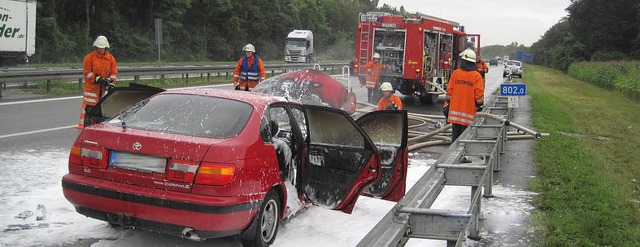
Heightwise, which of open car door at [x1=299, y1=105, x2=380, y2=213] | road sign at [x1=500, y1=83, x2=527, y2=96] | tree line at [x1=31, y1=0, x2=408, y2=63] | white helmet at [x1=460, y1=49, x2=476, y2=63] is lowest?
open car door at [x1=299, y1=105, x2=380, y2=213]

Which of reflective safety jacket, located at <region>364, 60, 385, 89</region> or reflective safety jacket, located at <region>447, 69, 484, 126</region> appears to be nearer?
reflective safety jacket, located at <region>447, 69, 484, 126</region>

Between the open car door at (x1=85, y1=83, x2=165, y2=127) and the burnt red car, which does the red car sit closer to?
the open car door at (x1=85, y1=83, x2=165, y2=127)

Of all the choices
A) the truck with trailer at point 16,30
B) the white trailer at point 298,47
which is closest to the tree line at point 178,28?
the white trailer at point 298,47

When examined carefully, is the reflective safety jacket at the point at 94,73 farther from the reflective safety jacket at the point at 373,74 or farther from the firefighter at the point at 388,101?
the reflective safety jacket at the point at 373,74

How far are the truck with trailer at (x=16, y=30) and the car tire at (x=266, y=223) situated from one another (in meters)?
19.7

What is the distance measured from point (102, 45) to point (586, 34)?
3085 inches

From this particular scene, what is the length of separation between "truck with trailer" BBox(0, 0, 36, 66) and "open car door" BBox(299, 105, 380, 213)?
19164 mm

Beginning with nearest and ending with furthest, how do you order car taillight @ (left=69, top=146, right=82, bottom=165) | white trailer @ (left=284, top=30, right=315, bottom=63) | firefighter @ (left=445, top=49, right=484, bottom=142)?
car taillight @ (left=69, top=146, right=82, bottom=165)
firefighter @ (left=445, top=49, right=484, bottom=142)
white trailer @ (left=284, top=30, right=315, bottom=63)

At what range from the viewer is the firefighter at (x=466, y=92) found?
8406mm

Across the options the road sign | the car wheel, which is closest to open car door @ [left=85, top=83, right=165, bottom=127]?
the car wheel

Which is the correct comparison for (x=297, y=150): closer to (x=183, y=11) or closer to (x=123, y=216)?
(x=123, y=216)

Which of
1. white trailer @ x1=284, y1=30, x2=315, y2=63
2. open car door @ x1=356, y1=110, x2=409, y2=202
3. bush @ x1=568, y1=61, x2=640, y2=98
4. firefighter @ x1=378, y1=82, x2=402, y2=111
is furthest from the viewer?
white trailer @ x1=284, y1=30, x2=315, y2=63

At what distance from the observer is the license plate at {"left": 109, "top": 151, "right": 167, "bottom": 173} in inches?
172

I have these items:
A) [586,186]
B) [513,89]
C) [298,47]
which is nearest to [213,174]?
[586,186]
